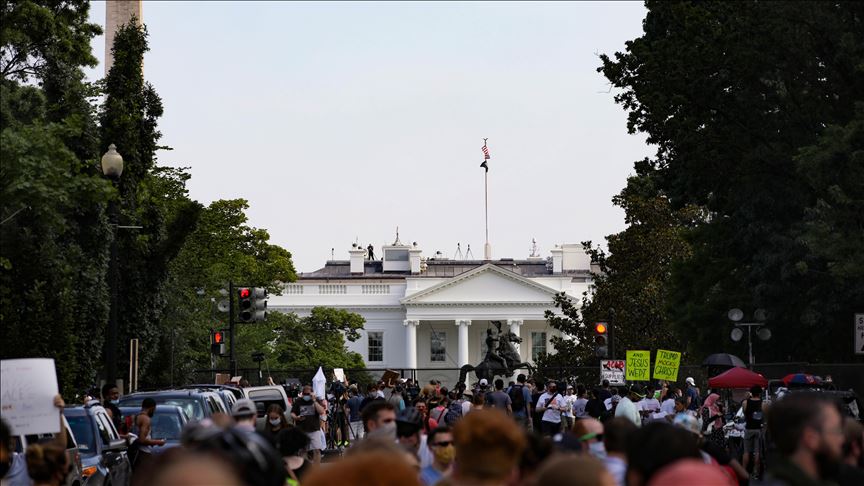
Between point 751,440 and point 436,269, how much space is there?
130634mm

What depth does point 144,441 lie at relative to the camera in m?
19.2

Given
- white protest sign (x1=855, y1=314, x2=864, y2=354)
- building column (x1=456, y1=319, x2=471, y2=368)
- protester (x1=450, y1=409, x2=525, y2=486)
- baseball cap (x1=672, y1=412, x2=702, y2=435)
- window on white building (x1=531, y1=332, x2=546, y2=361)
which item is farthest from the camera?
window on white building (x1=531, y1=332, x2=546, y2=361)

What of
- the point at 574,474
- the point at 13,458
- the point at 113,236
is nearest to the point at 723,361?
the point at 113,236

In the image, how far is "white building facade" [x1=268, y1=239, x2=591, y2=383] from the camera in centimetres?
13012

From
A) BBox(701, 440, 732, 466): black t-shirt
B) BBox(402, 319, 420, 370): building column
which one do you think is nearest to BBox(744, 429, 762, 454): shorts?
BBox(701, 440, 732, 466): black t-shirt

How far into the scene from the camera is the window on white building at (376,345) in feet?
444

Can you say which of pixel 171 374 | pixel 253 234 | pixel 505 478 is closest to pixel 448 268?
pixel 253 234

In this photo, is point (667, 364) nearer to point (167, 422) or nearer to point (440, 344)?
point (167, 422)

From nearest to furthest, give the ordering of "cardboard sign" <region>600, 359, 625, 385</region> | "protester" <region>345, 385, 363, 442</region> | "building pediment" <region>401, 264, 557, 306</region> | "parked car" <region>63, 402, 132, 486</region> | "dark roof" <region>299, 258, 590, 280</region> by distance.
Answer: "parked car" <region>63, 402, 132, 486</region> → "cardboard sign" <region>600, 359, 625, 385</region> → "protester" <region>345, 385, 363, 442</region> → "building pediment" <region>401, 264, 557, 306</region> → "dark roof" <region>299, 258, 590, 280</region>

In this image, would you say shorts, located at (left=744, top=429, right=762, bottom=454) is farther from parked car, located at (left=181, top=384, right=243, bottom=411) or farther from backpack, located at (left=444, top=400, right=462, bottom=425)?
parked car, located at (left=181, top=384, right=243, bottom=411)

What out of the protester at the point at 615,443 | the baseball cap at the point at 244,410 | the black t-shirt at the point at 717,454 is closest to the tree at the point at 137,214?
the baseball cap at the point at 244,410

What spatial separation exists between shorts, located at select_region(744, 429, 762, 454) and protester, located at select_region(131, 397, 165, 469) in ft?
34.3

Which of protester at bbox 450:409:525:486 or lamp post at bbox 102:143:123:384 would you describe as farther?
lamp post at bbox 102:143:123:384

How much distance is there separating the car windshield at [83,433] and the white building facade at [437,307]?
108m
